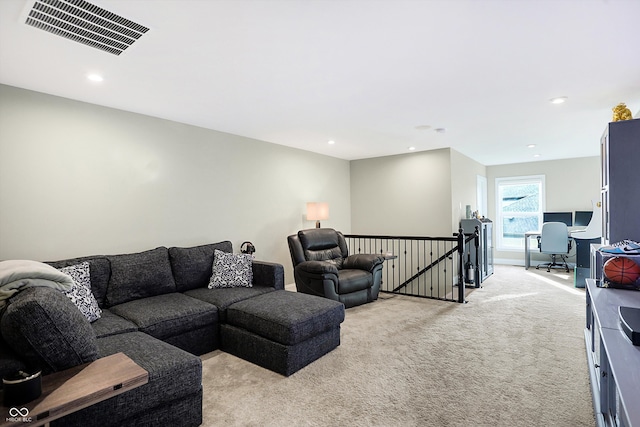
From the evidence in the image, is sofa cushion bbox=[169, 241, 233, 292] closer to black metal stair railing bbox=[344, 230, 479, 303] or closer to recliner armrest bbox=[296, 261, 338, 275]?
recliner armrest bbox=[296, 261, 338, 275]

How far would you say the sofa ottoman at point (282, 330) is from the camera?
100 inches

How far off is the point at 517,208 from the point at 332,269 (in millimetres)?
5985

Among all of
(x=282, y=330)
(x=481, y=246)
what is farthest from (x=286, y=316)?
(x=481, y=246)

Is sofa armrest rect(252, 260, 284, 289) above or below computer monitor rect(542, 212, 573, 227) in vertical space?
below

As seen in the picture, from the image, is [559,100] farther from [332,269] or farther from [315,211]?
[315,211]

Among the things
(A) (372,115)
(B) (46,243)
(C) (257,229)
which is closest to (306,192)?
(C) (257,229)

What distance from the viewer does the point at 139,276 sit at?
3049 mm

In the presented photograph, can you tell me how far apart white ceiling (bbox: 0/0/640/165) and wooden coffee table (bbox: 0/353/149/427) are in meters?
1.78

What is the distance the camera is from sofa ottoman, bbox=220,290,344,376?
2.55m

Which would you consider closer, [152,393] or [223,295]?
[152,393]

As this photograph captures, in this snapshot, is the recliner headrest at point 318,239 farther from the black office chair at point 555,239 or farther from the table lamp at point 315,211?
the black office chair at point 555,239

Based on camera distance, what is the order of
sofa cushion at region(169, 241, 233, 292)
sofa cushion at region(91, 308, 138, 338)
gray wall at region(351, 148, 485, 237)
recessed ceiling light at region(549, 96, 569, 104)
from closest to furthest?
sofa cushion at region(91, 308, 138, 338), recessed ceiling light at region(549, 96, 569, 104), sofa cushion at region(169, 241, 233, 292), gray wall at region(351, 148, 485, 237)

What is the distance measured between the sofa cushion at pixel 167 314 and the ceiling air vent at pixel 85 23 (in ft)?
6.43

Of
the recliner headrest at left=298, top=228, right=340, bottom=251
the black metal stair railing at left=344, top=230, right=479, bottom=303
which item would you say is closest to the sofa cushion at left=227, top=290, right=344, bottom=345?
the recliner headrest at left=298, top=228, right=340, bottom=251
